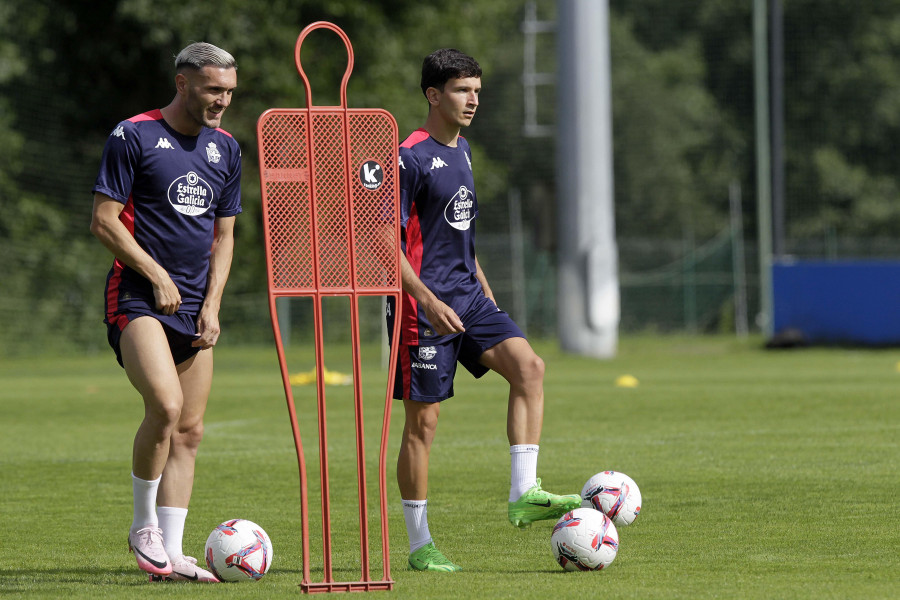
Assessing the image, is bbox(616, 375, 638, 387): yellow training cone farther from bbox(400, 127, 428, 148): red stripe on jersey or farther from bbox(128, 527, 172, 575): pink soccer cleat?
bbox(128, 527, 172, 575): pink soccer cleat

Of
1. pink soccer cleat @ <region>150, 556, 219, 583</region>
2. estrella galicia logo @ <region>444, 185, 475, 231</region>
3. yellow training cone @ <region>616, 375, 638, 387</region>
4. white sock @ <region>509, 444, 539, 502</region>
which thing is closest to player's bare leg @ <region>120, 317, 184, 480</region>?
pink soccer cleat @ <region>150, 556, 219, 583</region>

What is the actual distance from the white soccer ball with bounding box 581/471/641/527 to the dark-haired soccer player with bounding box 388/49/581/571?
48 centimetres

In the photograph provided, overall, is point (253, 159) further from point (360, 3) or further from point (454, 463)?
point (454, 463)

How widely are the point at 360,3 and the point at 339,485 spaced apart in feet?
79.6

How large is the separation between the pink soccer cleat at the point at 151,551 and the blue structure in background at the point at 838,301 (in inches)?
832

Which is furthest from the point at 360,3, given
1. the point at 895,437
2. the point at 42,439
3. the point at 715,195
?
the point at 895,437

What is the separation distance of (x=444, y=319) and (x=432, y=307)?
0.24 ft

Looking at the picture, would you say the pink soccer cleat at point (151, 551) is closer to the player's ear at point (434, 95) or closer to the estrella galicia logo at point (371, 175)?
the estrella galicia logo at point (371, 175)

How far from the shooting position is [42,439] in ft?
41.2

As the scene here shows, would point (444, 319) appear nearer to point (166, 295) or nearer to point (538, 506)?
point (538, 506)

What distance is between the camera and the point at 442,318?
6.24 meters

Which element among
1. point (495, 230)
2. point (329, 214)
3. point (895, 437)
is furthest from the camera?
point (495, 230)

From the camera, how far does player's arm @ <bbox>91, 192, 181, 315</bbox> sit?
5926 millimetres

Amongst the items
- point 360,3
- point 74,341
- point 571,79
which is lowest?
point 74,341
